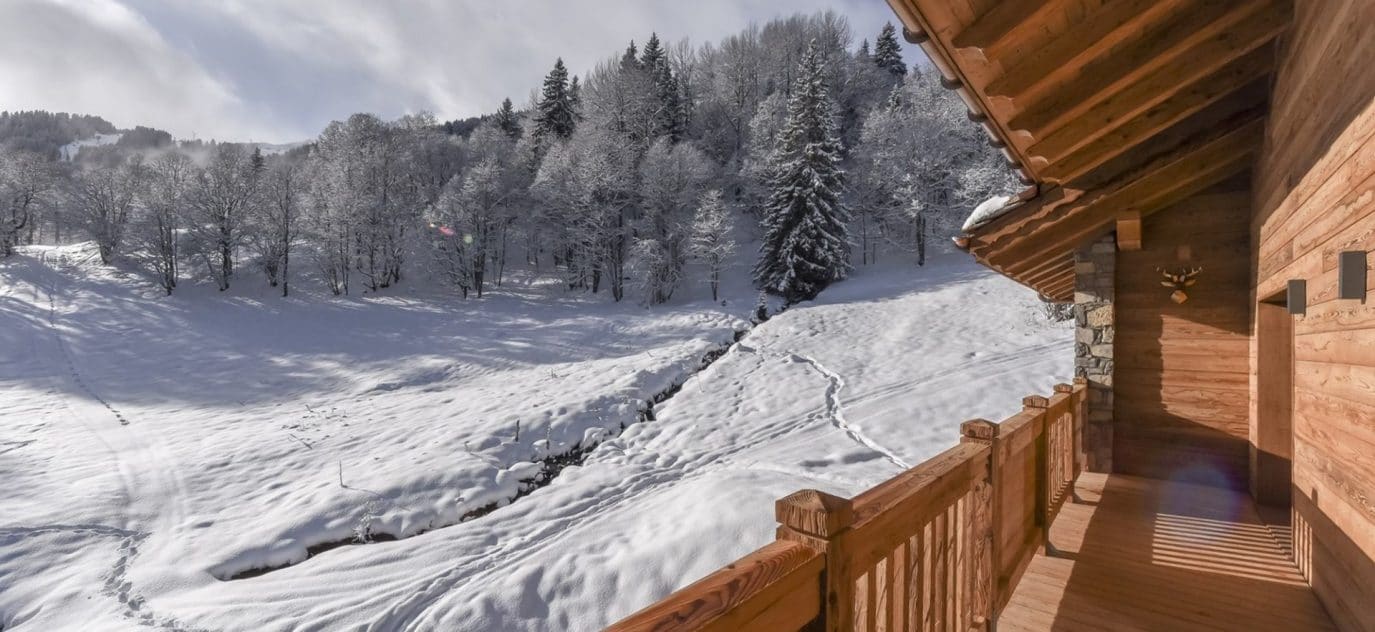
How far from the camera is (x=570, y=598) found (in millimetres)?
6066

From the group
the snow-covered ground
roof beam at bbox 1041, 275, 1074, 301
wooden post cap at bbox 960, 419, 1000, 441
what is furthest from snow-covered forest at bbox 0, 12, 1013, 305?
wooden post cap at bbox 960, 419, 1000, 441

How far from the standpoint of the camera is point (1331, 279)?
2754mm

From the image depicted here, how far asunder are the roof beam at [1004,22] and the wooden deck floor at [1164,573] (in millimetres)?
2857

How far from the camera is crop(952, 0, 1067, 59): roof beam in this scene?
86.7 inches

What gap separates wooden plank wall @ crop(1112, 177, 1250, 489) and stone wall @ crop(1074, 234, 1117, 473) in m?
0.12

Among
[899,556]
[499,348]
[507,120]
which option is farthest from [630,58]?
[899,556]

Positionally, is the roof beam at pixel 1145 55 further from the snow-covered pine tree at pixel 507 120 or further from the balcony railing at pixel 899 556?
the snow-covered pine tree at pixel 507 120

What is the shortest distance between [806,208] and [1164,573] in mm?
20055

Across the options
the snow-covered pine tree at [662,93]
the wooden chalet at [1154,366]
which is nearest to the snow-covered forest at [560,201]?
the snow-covered pine tree at [662,93]

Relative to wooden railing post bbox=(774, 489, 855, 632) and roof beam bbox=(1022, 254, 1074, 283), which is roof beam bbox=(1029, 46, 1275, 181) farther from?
wooden railing post bbox=(774, 489, 855, 632)

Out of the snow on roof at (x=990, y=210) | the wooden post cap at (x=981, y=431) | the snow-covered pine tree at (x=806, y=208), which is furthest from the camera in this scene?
the snow-covered pine tree at (x=806, y=208)

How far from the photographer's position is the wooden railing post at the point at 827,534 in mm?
1327

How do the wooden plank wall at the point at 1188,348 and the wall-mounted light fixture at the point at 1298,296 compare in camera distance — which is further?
the wooden plank wall at the point at 1188,348

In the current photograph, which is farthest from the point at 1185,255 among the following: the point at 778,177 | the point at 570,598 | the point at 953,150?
the point at 953,150
